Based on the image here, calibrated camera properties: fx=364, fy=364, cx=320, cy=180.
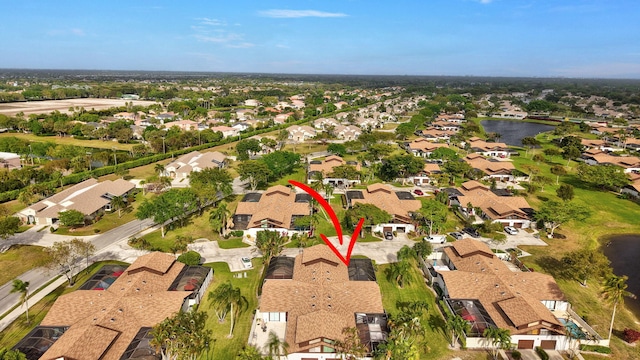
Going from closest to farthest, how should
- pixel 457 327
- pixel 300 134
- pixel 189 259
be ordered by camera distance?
pixel 457 327, pixel 189 259, pixel 300 134

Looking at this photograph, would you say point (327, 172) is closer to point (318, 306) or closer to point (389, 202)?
point (389, 202)

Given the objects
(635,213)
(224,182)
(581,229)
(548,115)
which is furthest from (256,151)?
(548,115)

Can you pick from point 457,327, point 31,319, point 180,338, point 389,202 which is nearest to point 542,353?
point 457,327

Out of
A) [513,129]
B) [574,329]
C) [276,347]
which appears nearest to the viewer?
[276,347]

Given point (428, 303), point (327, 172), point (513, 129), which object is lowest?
point (428, 303)

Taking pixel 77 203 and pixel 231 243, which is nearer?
pixel 231 243

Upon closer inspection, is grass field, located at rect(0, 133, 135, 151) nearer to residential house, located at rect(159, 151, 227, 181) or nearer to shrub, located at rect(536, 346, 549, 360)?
residential house, located at rect(159, 151, 227, 181)

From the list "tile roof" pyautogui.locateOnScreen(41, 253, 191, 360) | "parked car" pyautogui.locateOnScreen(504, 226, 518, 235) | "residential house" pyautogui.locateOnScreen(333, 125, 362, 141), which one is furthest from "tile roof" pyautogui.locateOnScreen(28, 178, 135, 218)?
"residential house" pyautogui.locateOnScreen(333, 125, 362, 141)

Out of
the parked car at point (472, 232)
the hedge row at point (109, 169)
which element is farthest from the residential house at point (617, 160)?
the hedge row at point (109, 169)

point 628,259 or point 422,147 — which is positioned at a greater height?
point 422,147
